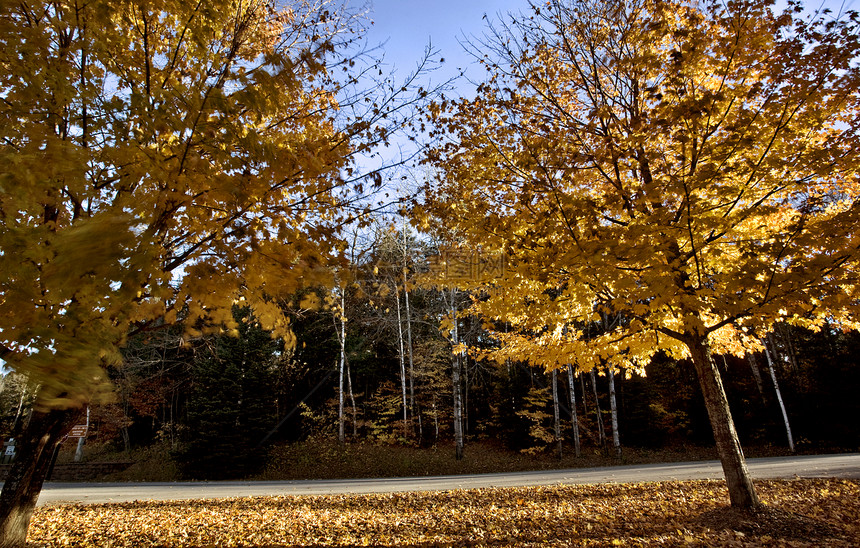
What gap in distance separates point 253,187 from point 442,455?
1654 centimetres

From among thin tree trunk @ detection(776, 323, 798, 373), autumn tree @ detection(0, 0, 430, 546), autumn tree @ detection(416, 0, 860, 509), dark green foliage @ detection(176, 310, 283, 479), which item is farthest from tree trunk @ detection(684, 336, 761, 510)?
thin tree trunk @ detection(776, 323, 798, 373)

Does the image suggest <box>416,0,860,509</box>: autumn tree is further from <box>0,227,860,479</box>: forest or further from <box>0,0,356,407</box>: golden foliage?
<box>0,227,860,479</box>: forest

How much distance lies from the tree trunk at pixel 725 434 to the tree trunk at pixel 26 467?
320 inches

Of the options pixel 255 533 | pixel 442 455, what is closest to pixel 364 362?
pixel 442 455

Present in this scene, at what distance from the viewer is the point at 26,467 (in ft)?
14.2

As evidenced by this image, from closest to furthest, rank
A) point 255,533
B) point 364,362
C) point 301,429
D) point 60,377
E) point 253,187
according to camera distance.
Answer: point 60,377 → point 253,187 → point 255,533 → point 301,429 → point 364,362

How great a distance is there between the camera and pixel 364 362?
79.1 ft

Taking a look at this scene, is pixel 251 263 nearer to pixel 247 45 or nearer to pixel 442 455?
pixel 247 45

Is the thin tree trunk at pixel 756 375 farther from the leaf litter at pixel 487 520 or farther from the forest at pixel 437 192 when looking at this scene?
the forest at pixel 437 192

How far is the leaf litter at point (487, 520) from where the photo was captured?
16.4ft

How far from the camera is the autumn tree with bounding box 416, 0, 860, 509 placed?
4.29 metres

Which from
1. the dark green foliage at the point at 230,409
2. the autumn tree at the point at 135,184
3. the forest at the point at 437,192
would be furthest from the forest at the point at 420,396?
the autumn tree at the point at 135,184

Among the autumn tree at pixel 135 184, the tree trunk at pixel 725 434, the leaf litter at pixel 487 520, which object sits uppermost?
the autumn tree at pixel 135 184

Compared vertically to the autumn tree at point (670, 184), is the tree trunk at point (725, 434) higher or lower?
lower
